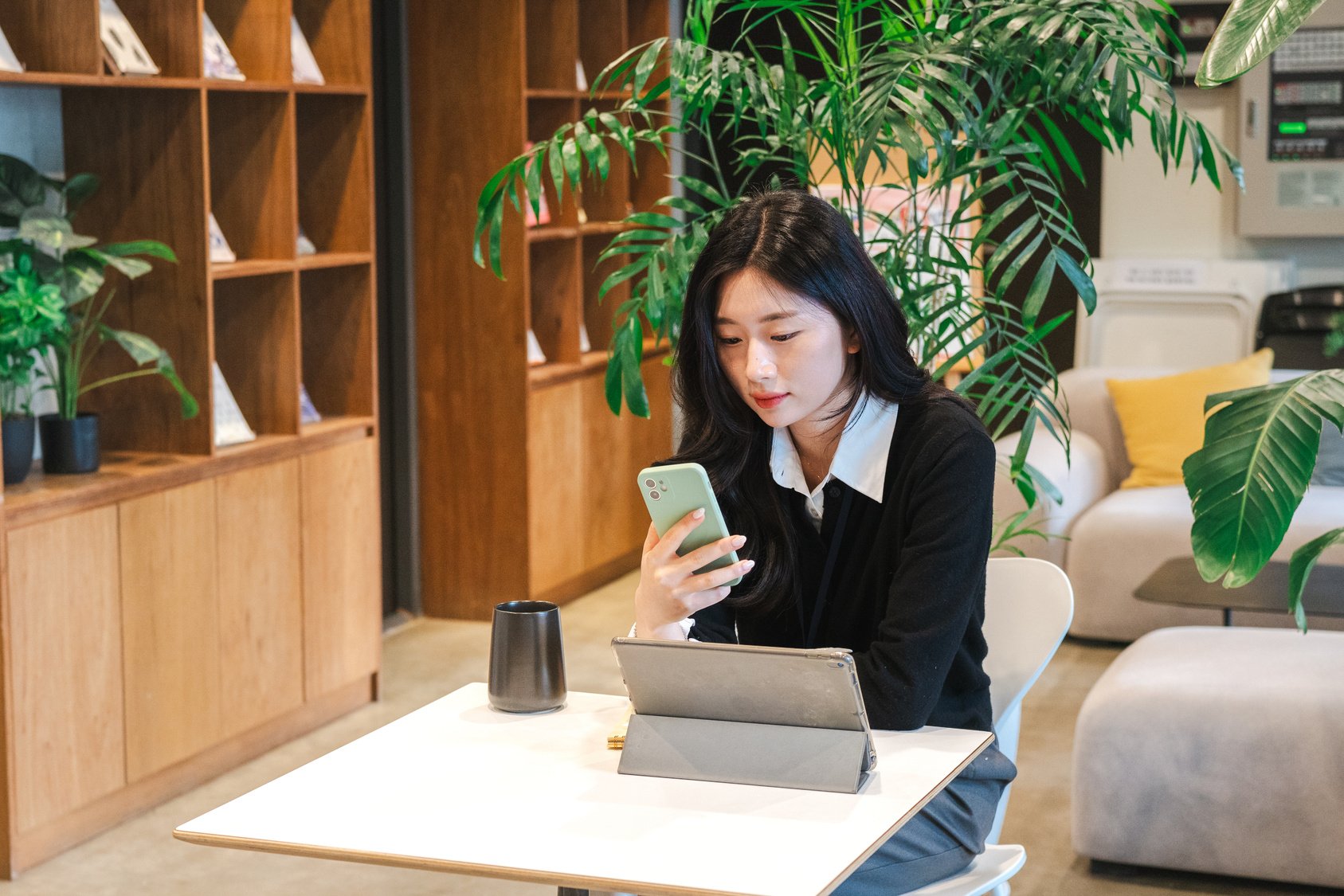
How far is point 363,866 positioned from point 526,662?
68.7 inches

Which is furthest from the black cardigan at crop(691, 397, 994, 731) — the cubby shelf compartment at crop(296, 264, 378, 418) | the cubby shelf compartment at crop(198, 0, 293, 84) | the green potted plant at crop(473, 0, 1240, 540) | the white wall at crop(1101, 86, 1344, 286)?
the white wall at crop(1101, 86, 1344, 286)

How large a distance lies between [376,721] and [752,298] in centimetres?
272

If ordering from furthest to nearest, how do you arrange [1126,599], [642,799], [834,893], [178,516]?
[1126,599] < [178,516] < [834,893] < [642,799]

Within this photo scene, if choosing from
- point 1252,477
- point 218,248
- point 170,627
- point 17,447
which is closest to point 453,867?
point 1252,477

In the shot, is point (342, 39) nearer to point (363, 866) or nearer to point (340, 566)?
point (340, 566)

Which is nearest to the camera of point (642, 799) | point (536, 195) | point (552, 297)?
point (642, 799)

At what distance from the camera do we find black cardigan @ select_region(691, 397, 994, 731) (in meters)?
2.00

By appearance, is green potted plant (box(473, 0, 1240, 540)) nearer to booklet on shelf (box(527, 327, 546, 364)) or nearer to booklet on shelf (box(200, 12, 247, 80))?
booklet on shelf (box(200, 12, 247, 80))

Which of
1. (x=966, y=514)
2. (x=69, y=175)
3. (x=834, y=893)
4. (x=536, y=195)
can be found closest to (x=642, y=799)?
(x=834, y=893)

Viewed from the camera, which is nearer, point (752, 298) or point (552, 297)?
point (752, 298)

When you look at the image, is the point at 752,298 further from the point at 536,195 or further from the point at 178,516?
the point at 178,516

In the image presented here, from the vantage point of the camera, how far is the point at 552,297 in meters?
5.82

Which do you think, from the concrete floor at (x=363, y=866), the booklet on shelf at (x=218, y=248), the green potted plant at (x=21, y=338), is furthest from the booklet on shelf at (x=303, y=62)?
the concrete floor at (x=363, y=866)

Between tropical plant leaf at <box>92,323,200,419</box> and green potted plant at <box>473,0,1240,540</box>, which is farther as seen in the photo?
tropical plant leaf at <box>92,323,200,419</box>
